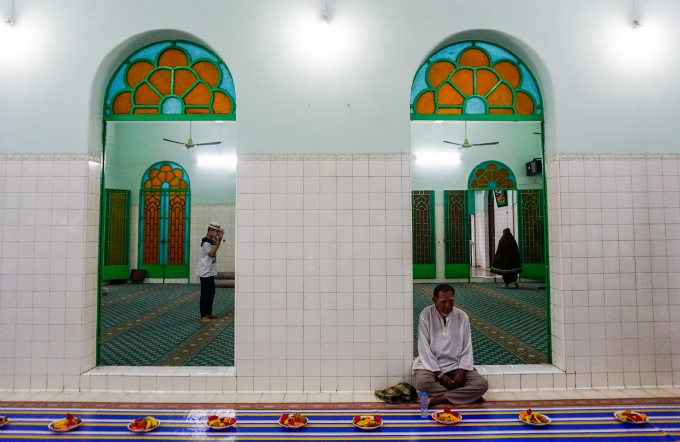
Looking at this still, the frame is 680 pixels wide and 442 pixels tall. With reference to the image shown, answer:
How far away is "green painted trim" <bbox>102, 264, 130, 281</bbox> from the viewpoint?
34.1ft

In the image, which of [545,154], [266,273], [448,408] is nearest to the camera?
[448,408]

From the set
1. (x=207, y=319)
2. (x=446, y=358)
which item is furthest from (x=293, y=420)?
(x=207, y=319)

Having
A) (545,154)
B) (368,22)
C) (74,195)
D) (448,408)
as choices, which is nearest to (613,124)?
(545,154)

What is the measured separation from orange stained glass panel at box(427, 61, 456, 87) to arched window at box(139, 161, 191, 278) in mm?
8200

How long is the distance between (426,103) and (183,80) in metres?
2.27

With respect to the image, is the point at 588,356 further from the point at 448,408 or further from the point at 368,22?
the point at 368,22

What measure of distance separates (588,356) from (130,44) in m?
4.86

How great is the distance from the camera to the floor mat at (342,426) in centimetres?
286

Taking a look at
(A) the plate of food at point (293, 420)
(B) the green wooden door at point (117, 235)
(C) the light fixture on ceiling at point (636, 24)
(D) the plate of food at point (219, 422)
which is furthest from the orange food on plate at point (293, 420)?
(B) the green wooden door at point (117, 235)

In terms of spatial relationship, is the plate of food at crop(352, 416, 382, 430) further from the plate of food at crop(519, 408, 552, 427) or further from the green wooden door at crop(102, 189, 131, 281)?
the green wooden door at crop(102, 189, 131, 281)

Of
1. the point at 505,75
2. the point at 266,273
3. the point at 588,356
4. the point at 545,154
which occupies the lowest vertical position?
the point at 588,356

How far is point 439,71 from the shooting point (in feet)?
13.1

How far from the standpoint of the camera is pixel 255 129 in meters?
3.69

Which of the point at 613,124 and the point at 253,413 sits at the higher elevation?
the point at 613,124
